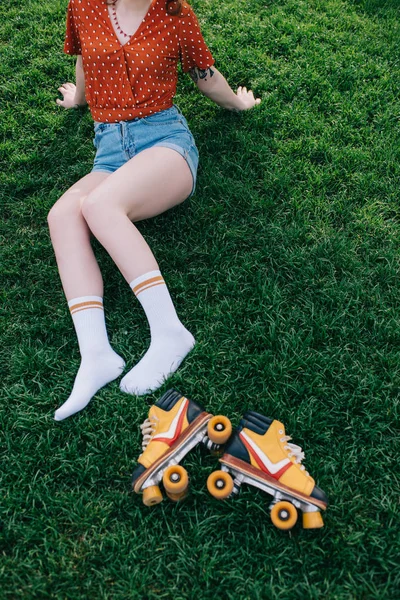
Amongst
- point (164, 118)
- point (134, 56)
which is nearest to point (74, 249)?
point (164, 118)

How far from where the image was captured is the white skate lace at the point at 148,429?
2023mm

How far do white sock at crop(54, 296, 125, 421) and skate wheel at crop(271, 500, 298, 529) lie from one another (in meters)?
0.88

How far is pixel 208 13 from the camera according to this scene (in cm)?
370

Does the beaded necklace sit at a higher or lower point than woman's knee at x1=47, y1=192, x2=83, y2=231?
higher

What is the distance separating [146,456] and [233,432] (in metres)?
0.35

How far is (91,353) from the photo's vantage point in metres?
2.22

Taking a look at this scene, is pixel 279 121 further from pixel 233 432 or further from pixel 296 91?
pixel 233 432

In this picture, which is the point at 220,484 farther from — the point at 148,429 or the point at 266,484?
the point at 148,429

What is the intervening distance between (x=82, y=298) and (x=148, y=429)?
2.15 feet

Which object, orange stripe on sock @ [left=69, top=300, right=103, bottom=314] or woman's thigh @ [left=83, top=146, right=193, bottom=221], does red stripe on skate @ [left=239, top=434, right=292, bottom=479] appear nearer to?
orange stripe on sock @ [left=69, top=300, right=103, bottom=314]

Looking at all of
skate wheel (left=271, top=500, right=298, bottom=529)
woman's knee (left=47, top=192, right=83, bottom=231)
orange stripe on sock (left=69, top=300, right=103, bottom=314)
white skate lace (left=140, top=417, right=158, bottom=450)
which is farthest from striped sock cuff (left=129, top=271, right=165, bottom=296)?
skate wheel (left=271, top=500, right=298, bottom=529)

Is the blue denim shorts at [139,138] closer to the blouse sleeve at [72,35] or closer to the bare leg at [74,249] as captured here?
the bare leg at [74,249]

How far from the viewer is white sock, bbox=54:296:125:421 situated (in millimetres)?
2166

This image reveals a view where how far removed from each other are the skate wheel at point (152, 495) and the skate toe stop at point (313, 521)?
0.53m
